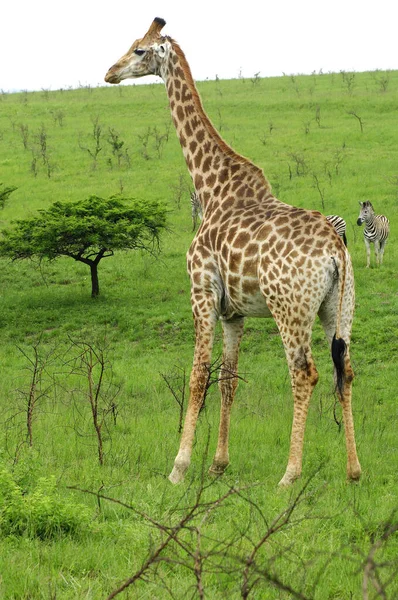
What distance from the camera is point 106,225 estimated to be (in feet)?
Answer: 64.2

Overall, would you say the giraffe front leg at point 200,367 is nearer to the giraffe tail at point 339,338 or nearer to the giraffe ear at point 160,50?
the giraffe tail at point 339,338

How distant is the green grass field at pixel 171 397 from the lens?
14.6ft

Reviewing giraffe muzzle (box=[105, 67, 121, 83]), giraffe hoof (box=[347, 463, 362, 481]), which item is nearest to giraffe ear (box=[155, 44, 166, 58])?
giraffe muzzle (box=[105, 67, 121, 83])

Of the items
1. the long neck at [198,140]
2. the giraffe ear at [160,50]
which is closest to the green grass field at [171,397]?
the long neck at [198,140]

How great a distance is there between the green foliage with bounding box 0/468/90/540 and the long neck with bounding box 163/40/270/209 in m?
3.97

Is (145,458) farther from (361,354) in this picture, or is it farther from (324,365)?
(361,354)

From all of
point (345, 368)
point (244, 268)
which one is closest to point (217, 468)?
point (345, 368)

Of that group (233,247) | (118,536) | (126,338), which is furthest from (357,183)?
(118,536)

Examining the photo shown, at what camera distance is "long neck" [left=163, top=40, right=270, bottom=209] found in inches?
321

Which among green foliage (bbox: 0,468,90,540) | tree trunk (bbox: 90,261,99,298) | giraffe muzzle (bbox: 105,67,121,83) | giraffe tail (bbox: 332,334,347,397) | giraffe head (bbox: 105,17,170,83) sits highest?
giraffe head (bbox: 105,17,170,83)

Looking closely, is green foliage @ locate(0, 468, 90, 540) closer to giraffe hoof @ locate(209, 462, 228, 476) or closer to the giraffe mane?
giraffe hoof @ locate(209, 462, 228, 476)

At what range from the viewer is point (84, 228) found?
19.4m

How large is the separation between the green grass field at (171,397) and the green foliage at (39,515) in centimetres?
1

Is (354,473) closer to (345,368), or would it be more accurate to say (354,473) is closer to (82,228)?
(345,368)
